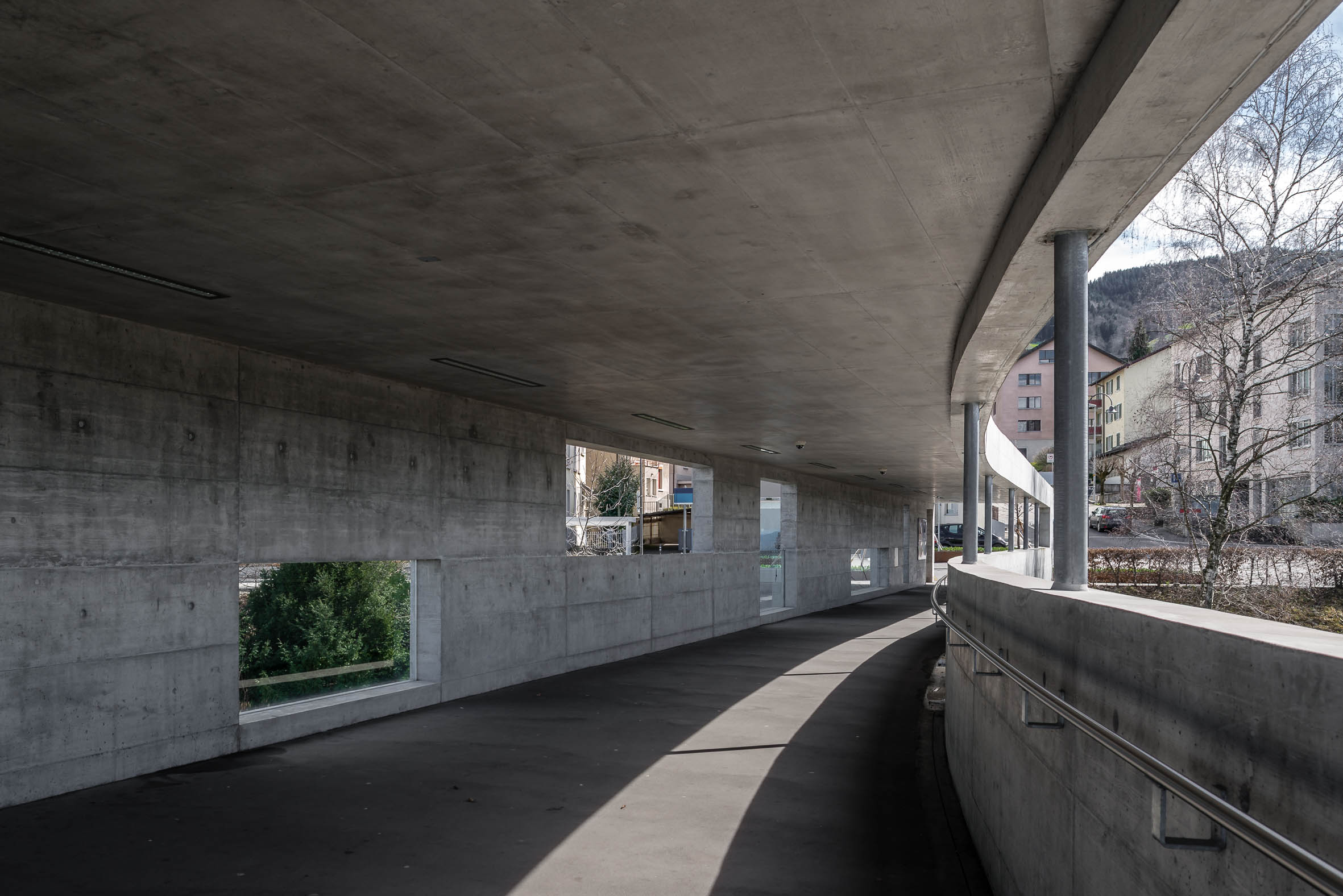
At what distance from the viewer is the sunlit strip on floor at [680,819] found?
5609 millimetres

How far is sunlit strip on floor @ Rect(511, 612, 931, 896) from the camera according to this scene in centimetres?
561

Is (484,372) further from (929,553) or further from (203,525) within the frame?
(929,553)

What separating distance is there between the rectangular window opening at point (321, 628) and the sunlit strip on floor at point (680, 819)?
3.69 meters

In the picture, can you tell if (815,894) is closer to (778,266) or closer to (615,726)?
(778,266)

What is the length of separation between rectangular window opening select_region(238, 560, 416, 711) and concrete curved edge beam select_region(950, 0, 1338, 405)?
7088 mm

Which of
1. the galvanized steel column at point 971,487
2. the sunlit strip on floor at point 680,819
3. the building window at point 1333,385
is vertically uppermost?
the building window at point 1333,385

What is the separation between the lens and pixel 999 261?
19.2ft

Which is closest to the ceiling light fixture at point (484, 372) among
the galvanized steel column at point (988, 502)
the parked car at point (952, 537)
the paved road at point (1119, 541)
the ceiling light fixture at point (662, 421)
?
the ceiling light fixture at point (662, 421)

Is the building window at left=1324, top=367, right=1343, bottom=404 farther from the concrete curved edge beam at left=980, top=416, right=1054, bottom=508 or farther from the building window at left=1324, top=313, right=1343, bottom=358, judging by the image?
the concrete curved edge beam at left=980, top=416, right=1054, bottom=508

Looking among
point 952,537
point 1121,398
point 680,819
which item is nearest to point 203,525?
point 680,819

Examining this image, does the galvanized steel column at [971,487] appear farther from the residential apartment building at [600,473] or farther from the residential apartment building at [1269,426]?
the residential apartment building at [1269,426]

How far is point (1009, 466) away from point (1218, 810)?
19633 mm

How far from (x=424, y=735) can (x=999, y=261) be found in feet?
22.6

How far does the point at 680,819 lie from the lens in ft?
22.5
